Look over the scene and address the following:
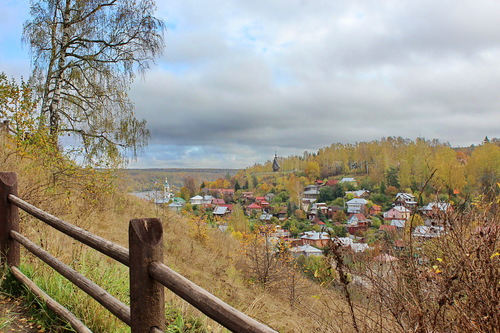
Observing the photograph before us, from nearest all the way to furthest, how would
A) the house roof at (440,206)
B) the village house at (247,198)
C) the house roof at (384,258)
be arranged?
the house roof at (440,206) < the house roof at (384,258) < the village house at (247,198)

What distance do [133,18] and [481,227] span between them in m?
12.8

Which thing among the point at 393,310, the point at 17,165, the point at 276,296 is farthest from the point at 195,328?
the point at 276,296

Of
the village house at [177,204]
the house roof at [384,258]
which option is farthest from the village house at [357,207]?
the house roof at [384,258]

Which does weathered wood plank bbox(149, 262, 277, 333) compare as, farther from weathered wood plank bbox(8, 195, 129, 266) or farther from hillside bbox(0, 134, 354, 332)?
hillside bbox(0, 134, 354, 332)

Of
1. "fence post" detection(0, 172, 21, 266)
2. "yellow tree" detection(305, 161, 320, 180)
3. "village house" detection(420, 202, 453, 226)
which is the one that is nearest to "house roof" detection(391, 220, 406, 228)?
"village house" detection(420, 202, 453, 226)

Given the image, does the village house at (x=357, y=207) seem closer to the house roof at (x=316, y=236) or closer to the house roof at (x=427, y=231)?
the house roof at (x=316, y=236)

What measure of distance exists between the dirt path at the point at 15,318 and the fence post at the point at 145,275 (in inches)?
65.9

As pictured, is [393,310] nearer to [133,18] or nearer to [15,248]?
[15,248]

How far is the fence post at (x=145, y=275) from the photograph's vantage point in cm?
197

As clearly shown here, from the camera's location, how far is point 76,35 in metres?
12.0

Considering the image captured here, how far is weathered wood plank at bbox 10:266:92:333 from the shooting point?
2791 millimetres

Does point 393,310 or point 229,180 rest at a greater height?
point 393,310

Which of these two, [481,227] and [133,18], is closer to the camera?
[481,227]

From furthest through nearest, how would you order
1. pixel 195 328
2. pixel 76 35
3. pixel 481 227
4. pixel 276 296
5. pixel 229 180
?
pixel 229 180 < pixel 76 35 < pixel 276 296 < pixel 195 328 < pixel 481 227
